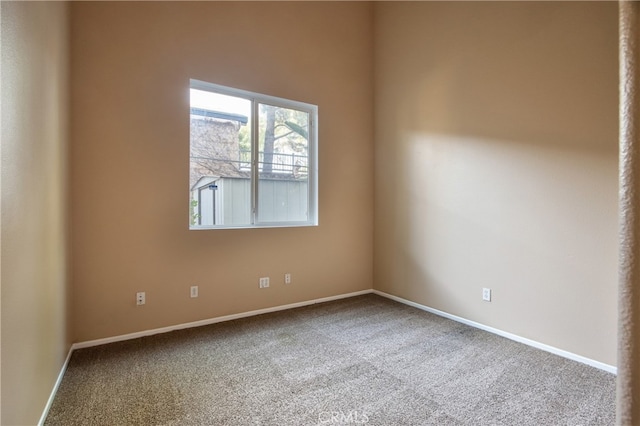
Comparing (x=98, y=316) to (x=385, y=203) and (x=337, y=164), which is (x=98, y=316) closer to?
(x=337, y=164)

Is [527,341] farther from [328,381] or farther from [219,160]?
[219,160]

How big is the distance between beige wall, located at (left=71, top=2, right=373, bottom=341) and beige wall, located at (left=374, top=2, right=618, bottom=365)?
80 centimetres

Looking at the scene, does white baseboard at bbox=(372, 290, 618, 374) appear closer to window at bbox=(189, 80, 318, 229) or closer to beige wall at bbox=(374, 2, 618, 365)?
beige wall at bbox=(374, 2, 618, 365)

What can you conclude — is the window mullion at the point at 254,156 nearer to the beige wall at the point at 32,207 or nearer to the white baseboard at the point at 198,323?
the white baseboard at the point at 198,323

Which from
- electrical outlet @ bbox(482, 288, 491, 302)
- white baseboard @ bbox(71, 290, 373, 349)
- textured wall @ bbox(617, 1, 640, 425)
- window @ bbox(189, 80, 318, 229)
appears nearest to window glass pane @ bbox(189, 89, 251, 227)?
window @ bbox(189, 80, 318, 229)

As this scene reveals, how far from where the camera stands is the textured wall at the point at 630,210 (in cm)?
34

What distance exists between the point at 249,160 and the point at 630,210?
3.38 meters

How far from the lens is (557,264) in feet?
8.36

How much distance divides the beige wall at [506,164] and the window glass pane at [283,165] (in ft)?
3.36

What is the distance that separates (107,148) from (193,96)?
0.91 meters

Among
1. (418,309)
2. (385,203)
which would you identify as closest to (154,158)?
(385,203)

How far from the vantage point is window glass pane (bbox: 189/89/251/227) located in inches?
125

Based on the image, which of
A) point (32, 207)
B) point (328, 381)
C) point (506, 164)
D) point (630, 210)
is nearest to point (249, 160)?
point (32, 207)

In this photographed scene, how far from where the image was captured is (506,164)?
112 inches
